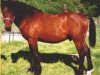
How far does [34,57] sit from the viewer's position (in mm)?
8773

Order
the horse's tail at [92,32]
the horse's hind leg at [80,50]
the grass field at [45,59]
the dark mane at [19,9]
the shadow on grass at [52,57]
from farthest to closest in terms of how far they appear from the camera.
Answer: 1. the shadow on grass at [52,57]
2. the grass field at [45,59]
3. the horse's tail at [92,32]
4. the dark mane at [19,9]
5. the horse's hind leg at [80,50]

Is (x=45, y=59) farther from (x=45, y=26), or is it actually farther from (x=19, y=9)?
(x=19, y=9)

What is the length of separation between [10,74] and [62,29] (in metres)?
1.83

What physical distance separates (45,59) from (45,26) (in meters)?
1.78

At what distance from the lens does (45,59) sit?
10.2 metres

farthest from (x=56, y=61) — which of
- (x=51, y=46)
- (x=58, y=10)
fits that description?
(x=58, y=10)

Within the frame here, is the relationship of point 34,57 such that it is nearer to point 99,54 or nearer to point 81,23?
point 81,23

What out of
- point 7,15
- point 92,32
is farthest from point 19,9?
point 92,32

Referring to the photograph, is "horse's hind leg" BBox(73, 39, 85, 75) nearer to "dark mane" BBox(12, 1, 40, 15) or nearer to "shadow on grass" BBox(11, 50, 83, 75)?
"shadow on grass" BBox(11, 50, 83, 75)

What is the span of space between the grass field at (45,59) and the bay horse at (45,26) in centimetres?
55

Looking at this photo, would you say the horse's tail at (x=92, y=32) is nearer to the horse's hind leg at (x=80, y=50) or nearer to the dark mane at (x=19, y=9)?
the horse's hind leg at (x=80, y=50)

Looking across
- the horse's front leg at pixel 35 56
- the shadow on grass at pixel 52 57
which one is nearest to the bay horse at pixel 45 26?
the horse's front leg at pixel 35 56

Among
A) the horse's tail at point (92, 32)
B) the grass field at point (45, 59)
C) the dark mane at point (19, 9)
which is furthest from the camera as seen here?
the grass field at point (45, 59)

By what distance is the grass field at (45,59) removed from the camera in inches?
360
